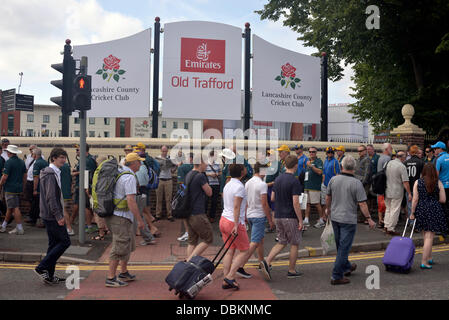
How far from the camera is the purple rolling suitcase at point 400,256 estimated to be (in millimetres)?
7039

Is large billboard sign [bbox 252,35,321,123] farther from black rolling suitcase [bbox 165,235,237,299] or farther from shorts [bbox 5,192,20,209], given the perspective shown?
black rolling suitcase [bbox 165,235,237,299]

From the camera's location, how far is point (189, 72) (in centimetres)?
1432

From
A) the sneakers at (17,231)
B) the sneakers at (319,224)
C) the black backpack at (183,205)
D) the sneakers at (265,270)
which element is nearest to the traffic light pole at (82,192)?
the sneakers at (17,231)

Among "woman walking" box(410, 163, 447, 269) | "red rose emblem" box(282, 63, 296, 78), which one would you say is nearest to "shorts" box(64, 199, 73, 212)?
"woman walking" box(410, 163, 447, 269)

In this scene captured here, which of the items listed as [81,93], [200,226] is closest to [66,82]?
[81,93]

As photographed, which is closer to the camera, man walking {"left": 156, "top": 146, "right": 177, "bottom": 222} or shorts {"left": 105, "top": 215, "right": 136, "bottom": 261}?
shorts {"left": 105, "top": 215, "right": 136, "bottom": 261}

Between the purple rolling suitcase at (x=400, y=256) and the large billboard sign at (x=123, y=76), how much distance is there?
939 cm

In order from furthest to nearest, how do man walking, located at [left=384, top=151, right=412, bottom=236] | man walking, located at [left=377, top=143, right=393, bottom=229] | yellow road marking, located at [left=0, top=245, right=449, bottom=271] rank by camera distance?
man walking, located at [left=377, top=143, right=393, bottom=229] < man walking, located at [left=384, top=151, right=412, bottom=236] < yellow road marking, located at [left=0, top=245, right=449, bottom=271]

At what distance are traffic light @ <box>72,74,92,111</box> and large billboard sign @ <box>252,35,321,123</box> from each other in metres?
6.82

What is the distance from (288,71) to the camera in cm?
1546

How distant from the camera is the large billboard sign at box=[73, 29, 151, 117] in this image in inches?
569

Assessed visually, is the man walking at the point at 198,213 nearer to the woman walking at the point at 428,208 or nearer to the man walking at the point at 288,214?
the man walking at the point at 288,214

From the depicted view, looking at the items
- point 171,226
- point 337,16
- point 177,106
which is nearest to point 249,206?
point 171,226

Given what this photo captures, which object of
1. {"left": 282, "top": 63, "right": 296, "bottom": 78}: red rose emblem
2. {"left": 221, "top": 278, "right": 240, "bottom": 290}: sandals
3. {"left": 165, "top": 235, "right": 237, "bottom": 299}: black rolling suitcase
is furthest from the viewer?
{"left": 282, "top": 63, "right": 296, "bottom": 78}: red rose emblem
